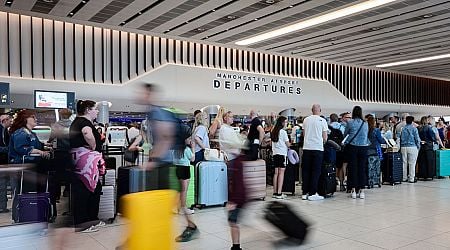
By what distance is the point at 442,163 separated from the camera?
931 centimetres

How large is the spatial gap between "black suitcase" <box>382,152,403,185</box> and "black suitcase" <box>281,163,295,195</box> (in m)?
2.58

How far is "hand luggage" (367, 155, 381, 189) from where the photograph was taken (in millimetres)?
7652

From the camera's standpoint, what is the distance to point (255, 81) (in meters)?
15.1

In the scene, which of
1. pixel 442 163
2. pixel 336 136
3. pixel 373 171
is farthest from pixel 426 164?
pixel 336 136

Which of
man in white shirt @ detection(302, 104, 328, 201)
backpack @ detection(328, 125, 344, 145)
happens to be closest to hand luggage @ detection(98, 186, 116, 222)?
man in white shirt @ detection(302, 104, 328, 201)

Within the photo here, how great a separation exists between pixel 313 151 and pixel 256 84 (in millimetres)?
8970

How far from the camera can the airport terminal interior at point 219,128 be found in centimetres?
357

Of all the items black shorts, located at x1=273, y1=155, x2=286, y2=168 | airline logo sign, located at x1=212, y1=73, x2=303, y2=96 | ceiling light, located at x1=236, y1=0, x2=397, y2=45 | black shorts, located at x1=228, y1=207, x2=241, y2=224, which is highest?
ceiling light, located at x1=236, y1=0, x2=397, y2=45

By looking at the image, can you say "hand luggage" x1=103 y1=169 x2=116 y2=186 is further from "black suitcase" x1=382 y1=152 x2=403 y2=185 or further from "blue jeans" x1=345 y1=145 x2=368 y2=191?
"black suitcase" x1=382 y1=152 x2=403 y2=185

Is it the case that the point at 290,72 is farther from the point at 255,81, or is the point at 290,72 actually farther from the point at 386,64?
the point at 386,64

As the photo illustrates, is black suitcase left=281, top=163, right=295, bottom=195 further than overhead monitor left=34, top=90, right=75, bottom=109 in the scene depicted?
No

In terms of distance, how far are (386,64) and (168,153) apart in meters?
16.2

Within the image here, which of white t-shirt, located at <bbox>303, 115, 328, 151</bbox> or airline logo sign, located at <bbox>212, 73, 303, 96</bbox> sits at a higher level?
airline logo sign, located at <bbox>212, 73, 303, 96</bbox>

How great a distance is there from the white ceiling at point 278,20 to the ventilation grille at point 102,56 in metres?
1.08
